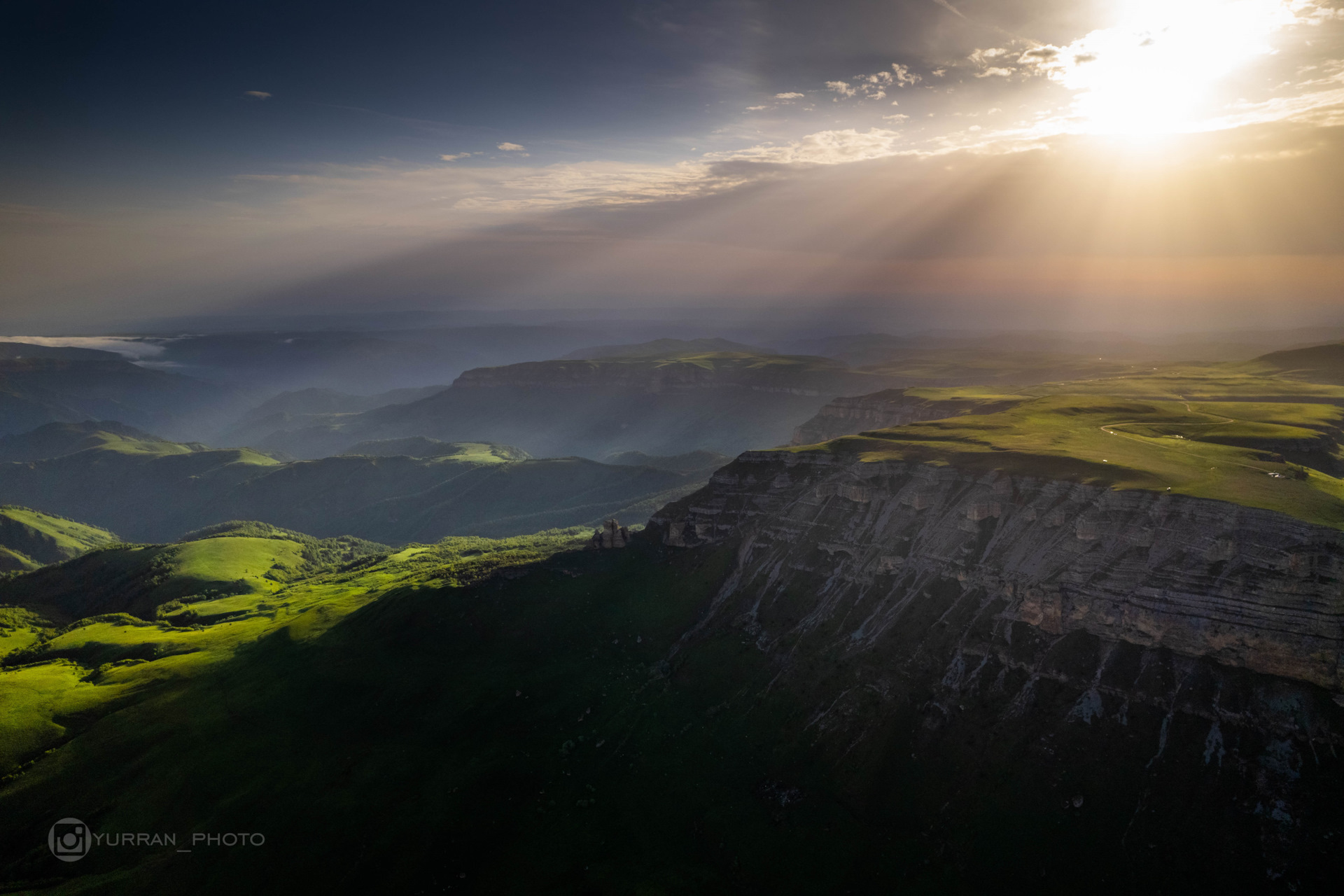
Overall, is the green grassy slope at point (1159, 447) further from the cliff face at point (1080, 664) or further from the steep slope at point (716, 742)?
the steep slope at point (716, 742)

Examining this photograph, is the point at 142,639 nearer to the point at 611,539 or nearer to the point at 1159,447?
the point at 611,539

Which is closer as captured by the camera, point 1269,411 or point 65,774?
point 65,774

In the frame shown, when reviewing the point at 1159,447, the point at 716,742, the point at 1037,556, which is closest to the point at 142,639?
the point at 716,742

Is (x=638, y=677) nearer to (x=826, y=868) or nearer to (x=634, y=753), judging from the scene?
(x=634, y=753)

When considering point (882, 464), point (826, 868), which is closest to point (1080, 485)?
point (882, 464)

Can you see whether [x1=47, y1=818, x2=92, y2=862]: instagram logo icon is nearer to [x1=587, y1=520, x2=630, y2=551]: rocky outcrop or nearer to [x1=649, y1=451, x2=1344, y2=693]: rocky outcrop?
[x1=587, y1=520, x2=630, y2=551]: rocky outcrop

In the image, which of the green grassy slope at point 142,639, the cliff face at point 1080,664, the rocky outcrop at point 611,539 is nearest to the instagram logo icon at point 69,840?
the green grassy slope at point 142,639

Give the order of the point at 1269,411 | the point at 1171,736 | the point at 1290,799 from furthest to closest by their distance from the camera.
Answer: the point at 1269,411 < the point at 1171,736 < the point at 1290,799

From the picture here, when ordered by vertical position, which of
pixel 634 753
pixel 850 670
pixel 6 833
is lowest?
pixel 6 833
